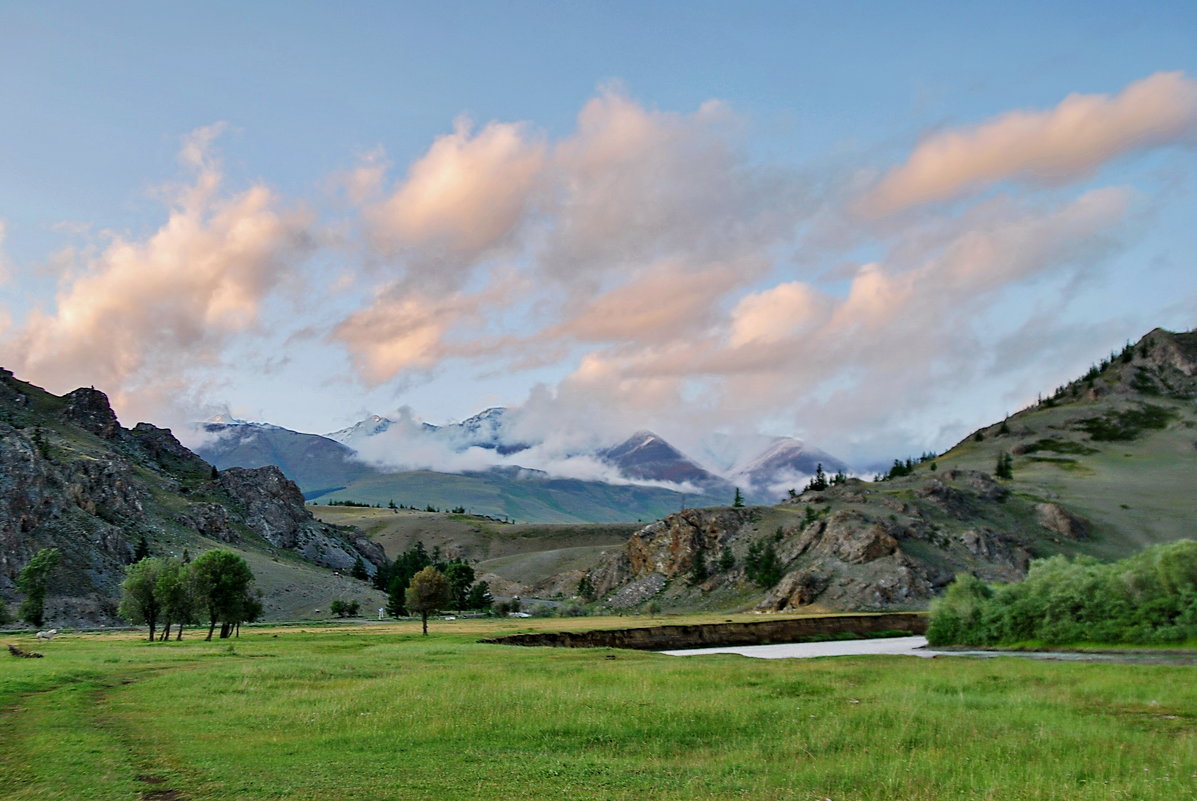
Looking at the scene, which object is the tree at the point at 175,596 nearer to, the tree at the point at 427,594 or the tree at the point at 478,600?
the tree at the point at 427,594

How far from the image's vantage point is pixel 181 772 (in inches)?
846

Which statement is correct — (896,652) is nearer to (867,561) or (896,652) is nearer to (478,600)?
(867,561)

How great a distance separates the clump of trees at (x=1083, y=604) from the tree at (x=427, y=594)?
62561 millimetres

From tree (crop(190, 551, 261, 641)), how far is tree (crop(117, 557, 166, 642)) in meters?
4.59

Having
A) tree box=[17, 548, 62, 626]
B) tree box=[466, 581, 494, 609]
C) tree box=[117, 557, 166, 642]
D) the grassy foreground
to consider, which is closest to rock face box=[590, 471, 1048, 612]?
tree box=[466, 581, 494, 609]

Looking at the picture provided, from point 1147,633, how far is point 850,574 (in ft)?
283

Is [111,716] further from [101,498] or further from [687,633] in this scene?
[101,498]

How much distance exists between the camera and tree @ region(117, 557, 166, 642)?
9662 centimetres

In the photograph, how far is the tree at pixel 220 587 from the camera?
94875 mm

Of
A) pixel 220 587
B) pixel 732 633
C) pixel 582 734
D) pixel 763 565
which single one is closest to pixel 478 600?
pixel 763 565

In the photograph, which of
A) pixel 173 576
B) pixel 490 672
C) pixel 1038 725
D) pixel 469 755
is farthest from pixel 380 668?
pixel 173 576

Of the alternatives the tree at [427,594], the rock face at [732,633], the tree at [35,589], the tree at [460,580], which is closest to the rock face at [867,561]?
the rock face at [732,633]

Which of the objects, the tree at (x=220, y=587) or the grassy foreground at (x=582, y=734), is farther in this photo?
the tree at (x=220, y=587)

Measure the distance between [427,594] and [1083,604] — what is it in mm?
76316
